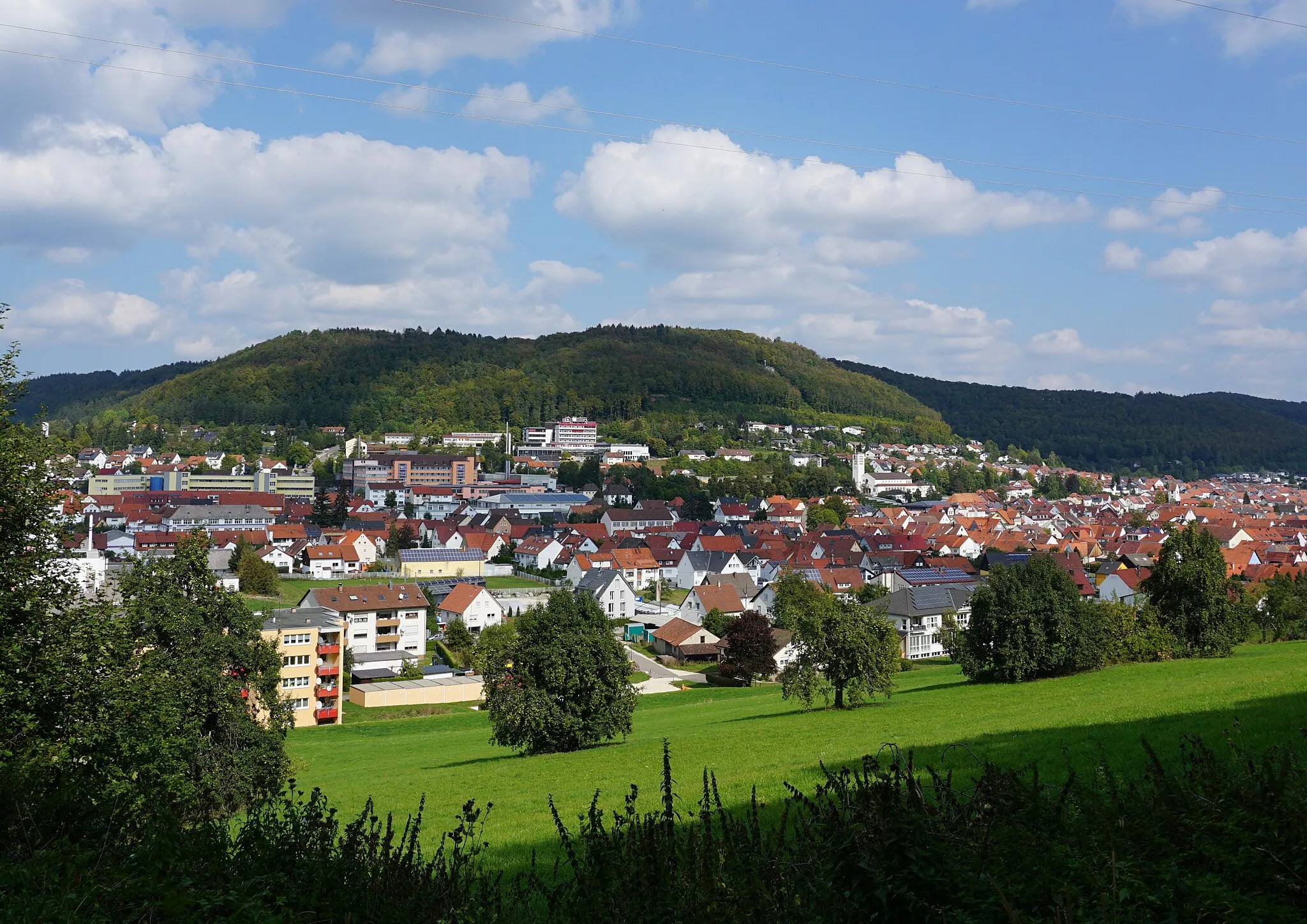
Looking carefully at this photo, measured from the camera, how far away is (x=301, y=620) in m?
39.3

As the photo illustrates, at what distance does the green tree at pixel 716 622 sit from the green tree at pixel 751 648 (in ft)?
27.2

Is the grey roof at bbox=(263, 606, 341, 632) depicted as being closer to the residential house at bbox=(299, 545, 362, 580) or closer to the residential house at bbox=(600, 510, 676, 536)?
the residential house at bbox=(299, 545, 362, 580)

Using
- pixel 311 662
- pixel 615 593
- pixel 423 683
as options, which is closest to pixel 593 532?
pixel 615 593

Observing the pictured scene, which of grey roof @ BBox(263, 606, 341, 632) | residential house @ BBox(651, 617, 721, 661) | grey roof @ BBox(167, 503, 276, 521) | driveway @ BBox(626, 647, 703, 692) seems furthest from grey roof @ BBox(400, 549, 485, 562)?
grey roof @ BBox(263, 606, 341, 632)

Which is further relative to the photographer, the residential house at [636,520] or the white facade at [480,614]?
the residential house at [636,520]

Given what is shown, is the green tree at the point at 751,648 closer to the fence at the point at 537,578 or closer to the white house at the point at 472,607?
the white house at the point at 472,607

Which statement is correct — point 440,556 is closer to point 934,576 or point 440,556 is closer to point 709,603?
point 709,603

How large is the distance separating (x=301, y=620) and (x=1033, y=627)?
2845cm

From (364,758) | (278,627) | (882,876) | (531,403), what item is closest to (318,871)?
(882,876)

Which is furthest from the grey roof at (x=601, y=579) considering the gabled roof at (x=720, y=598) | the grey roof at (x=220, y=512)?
the grey roof at (x=220, y=512)

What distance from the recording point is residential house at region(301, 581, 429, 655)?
5009cm

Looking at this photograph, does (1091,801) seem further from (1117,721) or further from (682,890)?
(1117,721)

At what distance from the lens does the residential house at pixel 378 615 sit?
1972 inches

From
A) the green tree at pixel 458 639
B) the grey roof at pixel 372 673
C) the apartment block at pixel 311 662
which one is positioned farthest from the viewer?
the green tree at pixel 458 639
